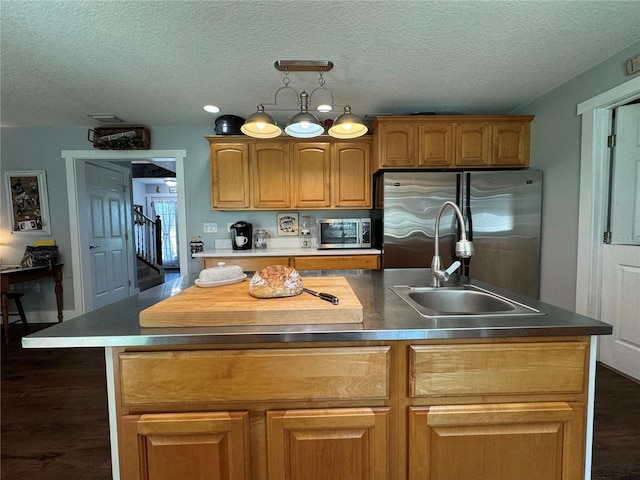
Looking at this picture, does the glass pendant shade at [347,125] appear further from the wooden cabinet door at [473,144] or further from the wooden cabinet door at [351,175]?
the wooden cabinet door at [473,144]

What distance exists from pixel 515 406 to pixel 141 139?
3904 millimetres

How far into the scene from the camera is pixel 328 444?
83cm

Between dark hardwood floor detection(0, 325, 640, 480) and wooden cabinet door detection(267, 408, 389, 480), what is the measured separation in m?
1.14

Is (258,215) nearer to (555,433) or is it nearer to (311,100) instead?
(311,100)

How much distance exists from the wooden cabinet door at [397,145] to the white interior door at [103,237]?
3.59 metres

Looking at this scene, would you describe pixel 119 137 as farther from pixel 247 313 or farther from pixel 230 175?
pixel 247 313

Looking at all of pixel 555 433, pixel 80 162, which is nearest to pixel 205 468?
pixel 555 433

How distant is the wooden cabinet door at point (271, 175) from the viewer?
318 centimetres

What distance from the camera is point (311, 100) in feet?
9.00

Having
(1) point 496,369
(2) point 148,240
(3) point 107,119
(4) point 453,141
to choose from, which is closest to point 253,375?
(1) point 496,369

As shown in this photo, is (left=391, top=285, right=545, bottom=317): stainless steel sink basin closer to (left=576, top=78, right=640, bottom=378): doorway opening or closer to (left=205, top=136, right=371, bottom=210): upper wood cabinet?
(left=576, top=78, right=640, bottom=378): doorway opening

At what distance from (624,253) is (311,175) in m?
2.70

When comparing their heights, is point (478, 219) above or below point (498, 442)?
above

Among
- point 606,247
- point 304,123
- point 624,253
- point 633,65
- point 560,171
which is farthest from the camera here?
point 560,171
